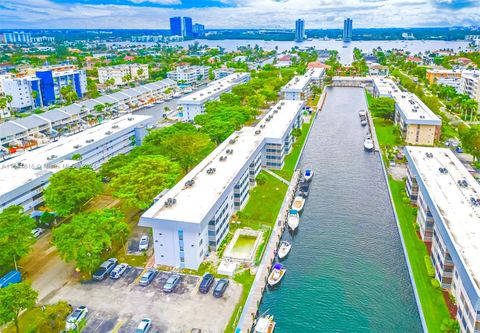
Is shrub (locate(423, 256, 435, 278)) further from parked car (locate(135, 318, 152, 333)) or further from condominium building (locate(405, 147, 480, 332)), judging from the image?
parked car (locate(135, 318, 152, 333))

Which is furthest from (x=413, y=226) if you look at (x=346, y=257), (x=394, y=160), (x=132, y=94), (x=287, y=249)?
(x=132, y=94)

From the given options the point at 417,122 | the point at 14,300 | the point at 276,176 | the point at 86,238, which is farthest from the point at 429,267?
the point at 417,122

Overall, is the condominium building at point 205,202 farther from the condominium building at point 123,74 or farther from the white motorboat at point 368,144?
the condominium building at point 123,74

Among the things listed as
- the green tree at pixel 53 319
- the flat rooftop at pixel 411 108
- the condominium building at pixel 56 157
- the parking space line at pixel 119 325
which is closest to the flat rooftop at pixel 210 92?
the condominium building at pixel 56 157

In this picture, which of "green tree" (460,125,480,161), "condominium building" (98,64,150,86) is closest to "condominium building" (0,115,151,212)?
"green tree" (460,125,480,161)

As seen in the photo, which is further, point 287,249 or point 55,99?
point 55,99

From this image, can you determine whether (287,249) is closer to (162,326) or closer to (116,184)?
(162,326)
